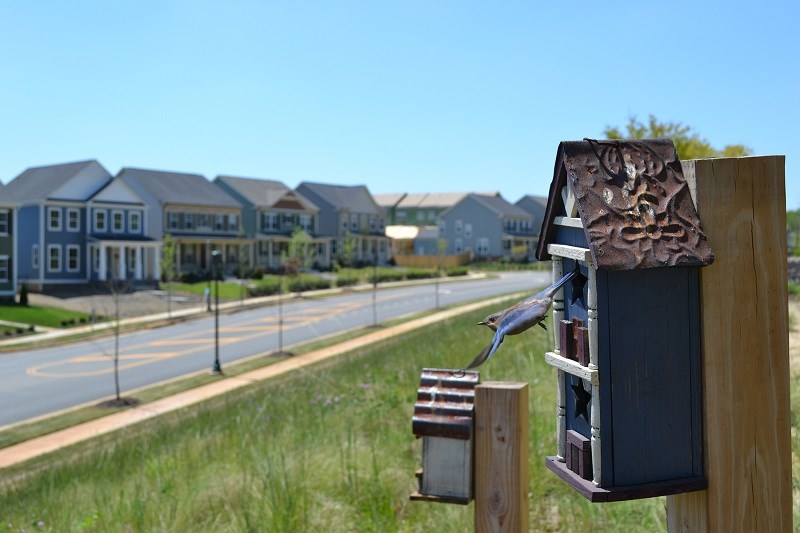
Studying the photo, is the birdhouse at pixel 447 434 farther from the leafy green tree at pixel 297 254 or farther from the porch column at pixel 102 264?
the leafy green tree at pixel 297 254

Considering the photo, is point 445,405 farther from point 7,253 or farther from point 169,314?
point 7,253

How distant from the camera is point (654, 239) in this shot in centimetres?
236

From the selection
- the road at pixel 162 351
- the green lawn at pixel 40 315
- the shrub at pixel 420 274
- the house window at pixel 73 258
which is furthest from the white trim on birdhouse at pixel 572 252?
the shrub at pixel 420 274

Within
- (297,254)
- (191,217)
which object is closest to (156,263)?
(191,217)

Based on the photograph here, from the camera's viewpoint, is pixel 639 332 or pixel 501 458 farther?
pixel 501 458

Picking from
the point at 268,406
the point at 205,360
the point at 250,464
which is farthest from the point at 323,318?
the point at 250,464

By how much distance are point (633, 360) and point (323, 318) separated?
35.1m

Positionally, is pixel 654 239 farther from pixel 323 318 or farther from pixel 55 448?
pixel 323 318

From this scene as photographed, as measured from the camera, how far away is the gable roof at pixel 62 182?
5000 centimetres

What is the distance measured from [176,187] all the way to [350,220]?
72.9 ft

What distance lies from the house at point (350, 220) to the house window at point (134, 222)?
23191 millimetres

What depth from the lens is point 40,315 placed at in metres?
38.1

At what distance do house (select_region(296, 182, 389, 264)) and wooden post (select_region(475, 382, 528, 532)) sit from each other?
70.8 meters

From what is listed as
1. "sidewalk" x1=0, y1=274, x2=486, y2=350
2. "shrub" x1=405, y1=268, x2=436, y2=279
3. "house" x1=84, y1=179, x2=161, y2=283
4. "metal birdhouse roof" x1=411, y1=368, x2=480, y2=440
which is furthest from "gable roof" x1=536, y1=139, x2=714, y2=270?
"shrub" x1=405, y1=268, x2=436, y2=279
